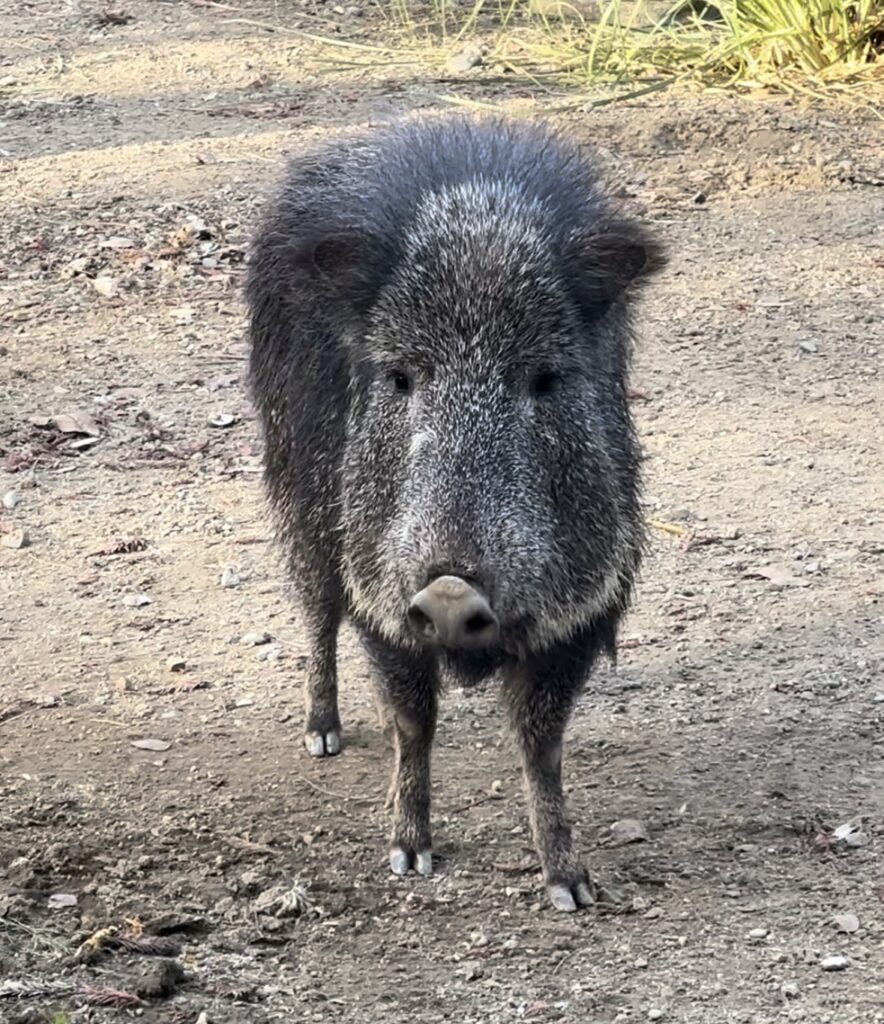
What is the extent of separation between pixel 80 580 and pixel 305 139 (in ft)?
12.4

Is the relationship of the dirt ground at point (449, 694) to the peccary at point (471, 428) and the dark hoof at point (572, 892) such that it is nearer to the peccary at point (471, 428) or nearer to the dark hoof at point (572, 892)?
the dark hoof at point (572, 892)

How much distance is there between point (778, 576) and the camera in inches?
185

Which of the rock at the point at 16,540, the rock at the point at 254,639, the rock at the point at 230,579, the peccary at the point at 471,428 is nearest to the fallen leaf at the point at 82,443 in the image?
the rock at the point at 16,540

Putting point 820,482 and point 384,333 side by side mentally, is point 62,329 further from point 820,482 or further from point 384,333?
point 384,333

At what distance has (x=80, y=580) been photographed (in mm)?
4793

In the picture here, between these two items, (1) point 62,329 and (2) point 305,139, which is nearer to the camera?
(1) point 62,329

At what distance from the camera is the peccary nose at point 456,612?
276cm

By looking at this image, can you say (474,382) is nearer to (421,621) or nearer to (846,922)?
(421,621)

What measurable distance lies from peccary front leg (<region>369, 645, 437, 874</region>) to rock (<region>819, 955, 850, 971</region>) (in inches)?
32.9

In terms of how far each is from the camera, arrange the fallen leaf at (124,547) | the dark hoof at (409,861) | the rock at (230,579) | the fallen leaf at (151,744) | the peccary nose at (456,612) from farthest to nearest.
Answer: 1. the fallen leaf at (124,547)
2. the rock at (230,579)
3. the fallen leaf at (151,744)
4. the dark hoof at (409,861)
5. the peccary nose at (456,612)

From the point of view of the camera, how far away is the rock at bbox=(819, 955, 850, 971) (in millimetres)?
3117

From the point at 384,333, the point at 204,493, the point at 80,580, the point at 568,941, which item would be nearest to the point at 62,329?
the point at 204,493

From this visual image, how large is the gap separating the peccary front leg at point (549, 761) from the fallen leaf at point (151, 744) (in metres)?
0.97

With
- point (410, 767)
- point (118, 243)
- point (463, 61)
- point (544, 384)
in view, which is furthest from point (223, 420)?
point (463, 61)
